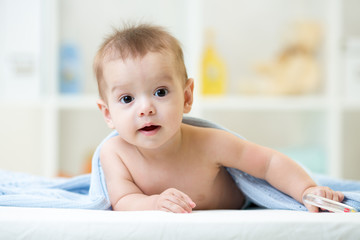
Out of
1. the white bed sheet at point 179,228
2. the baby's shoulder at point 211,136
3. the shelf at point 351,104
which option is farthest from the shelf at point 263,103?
the white bed sheet at point 179,228

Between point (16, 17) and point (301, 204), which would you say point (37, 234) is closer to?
point (301, 204)

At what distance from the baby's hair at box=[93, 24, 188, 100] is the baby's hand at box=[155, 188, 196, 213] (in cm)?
28

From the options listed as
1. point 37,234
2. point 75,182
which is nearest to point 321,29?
point 75,182

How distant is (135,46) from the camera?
0.89 m

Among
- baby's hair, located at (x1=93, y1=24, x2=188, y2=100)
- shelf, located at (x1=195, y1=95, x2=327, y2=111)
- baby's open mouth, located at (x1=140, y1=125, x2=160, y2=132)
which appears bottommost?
shelf, located at (x1=195, y1=95, x2=327, y2=111)

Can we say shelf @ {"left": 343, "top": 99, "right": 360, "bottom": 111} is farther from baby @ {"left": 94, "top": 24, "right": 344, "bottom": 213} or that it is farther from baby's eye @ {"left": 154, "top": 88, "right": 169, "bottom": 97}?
baby's eye @ {"left": 154, "top": 88, "right": 169, "bottom": 97}

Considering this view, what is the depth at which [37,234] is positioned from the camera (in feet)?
2.05

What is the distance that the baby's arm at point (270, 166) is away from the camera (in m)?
0.93

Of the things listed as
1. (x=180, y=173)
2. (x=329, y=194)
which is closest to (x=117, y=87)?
(x=180, y=173)

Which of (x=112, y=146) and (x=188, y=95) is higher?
(x=188, y=95)

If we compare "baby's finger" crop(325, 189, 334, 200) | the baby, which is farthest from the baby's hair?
"baby's finger" crop(325, 189, 334, 200)

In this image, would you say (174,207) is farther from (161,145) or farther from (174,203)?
(161,145)

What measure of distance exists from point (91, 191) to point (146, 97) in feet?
0.89

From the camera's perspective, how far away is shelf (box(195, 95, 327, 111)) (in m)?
2.26
